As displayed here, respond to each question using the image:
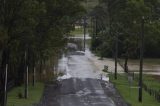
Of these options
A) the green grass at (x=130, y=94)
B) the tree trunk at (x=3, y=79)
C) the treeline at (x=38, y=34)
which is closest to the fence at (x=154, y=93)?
the green grass at (x=130, y=94)

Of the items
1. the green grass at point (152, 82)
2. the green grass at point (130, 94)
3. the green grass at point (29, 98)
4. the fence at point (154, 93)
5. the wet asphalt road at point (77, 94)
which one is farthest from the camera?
the green grass at point (152, 82)

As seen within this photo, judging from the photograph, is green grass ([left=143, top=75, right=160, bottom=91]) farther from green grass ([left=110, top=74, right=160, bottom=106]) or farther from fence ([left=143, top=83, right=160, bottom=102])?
fence ([left=143, top=83, right=160, bottom=102])

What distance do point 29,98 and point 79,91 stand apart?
874 cm

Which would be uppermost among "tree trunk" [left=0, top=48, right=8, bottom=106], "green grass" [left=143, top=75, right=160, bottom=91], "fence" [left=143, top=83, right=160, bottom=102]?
"tree trunk" [left=0, top=48, right=8, bottom=106]

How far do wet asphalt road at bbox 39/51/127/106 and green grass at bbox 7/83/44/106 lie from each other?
2.40 feet

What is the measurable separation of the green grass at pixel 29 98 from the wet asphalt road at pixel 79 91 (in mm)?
730

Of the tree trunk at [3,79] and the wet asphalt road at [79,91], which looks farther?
the wet asphalt road at [79,91]

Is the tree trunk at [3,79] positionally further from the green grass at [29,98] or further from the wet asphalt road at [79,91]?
the wet asphalt road at [79,91]

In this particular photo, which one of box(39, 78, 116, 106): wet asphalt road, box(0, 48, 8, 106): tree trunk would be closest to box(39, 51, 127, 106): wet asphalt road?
box(39, 78, 116, 106): wet asphalt road

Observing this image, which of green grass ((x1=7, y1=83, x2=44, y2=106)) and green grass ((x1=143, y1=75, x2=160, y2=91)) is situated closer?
green grass ((x1=7, y1=83, x2=44, y2=106))

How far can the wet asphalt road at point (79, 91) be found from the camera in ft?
170

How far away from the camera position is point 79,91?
61.3 meters

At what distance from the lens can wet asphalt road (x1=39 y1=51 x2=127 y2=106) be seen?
51812 mm

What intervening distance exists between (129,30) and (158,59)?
3349 cm
